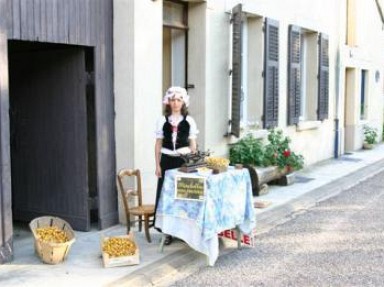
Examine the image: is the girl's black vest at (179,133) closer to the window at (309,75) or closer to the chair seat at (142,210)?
the chair seat at (142,210)

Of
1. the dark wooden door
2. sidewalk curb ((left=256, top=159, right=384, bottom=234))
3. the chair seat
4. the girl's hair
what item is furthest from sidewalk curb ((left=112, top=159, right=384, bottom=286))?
the dark wooden door

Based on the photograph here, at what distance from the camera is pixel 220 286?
5.43 meters

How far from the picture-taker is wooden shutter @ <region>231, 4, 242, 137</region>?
9.40 metres

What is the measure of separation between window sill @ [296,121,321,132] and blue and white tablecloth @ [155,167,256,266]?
632cm

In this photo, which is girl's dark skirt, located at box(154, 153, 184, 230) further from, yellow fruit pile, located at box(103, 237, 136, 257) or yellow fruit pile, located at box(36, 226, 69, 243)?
yellow fruit pile, located at box(36, 226, 69, 243)

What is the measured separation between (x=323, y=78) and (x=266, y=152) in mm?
4358

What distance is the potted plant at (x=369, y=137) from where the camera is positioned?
57.6 ft

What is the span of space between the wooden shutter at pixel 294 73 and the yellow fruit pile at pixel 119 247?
6.71 m

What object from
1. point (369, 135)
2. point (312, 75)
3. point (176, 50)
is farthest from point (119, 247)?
point (369, 135)

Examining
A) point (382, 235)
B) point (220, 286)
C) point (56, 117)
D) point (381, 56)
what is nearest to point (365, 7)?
point (381, 56)

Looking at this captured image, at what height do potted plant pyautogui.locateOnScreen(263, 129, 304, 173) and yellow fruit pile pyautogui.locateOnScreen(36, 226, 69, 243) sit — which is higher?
potted plant pyautogui.locateOnScreen(263, 129, 304, 173)

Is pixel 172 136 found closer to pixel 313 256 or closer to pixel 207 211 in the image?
pixel 207 211

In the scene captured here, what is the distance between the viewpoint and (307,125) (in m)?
12.9

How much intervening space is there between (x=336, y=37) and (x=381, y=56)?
5.60 m
